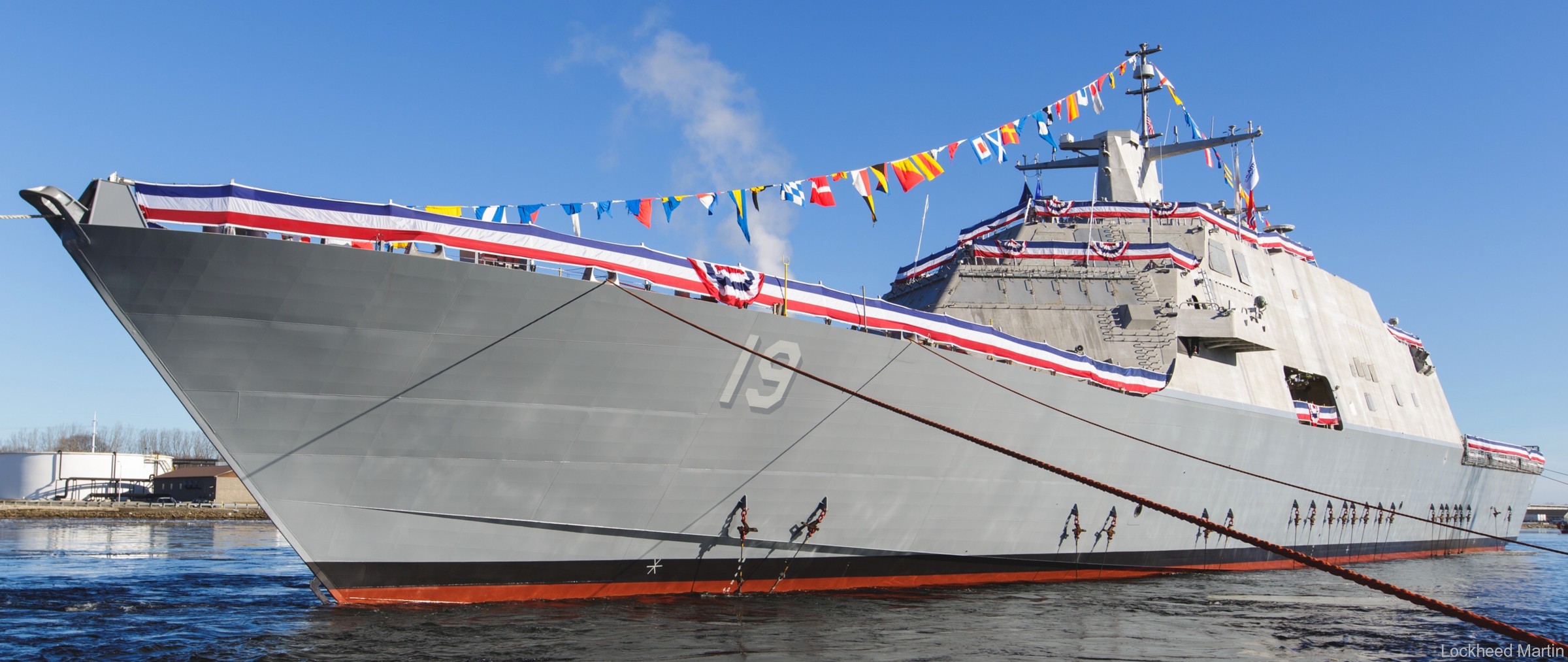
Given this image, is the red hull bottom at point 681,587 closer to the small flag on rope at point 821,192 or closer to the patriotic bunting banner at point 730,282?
the patriotic bunting banner at point 730,282

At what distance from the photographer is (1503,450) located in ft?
107

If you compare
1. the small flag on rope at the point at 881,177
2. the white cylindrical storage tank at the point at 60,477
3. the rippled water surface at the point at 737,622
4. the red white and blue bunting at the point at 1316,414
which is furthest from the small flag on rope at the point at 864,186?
the white cylindrical storage tank at the point at 60,477

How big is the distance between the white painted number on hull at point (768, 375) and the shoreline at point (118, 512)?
3808 cm

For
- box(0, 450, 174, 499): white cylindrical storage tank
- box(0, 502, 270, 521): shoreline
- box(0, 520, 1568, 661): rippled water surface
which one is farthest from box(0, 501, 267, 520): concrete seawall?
box(0, 520, 1568, 661): rippled water surface

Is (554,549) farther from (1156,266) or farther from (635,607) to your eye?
(1156,266)

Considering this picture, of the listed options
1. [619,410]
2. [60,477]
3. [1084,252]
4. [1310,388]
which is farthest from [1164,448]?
[60,477]

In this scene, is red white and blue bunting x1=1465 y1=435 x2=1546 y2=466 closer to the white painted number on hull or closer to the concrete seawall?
the white painted number on hull

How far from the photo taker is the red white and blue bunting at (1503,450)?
30.6 m

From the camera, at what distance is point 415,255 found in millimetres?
10047

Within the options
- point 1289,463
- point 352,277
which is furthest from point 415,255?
point 1289,463

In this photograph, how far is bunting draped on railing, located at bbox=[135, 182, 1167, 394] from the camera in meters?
9.69

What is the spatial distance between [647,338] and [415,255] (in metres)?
2.64

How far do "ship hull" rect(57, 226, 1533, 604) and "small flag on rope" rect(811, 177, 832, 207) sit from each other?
2.63 metres

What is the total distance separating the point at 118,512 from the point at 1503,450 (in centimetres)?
5519
